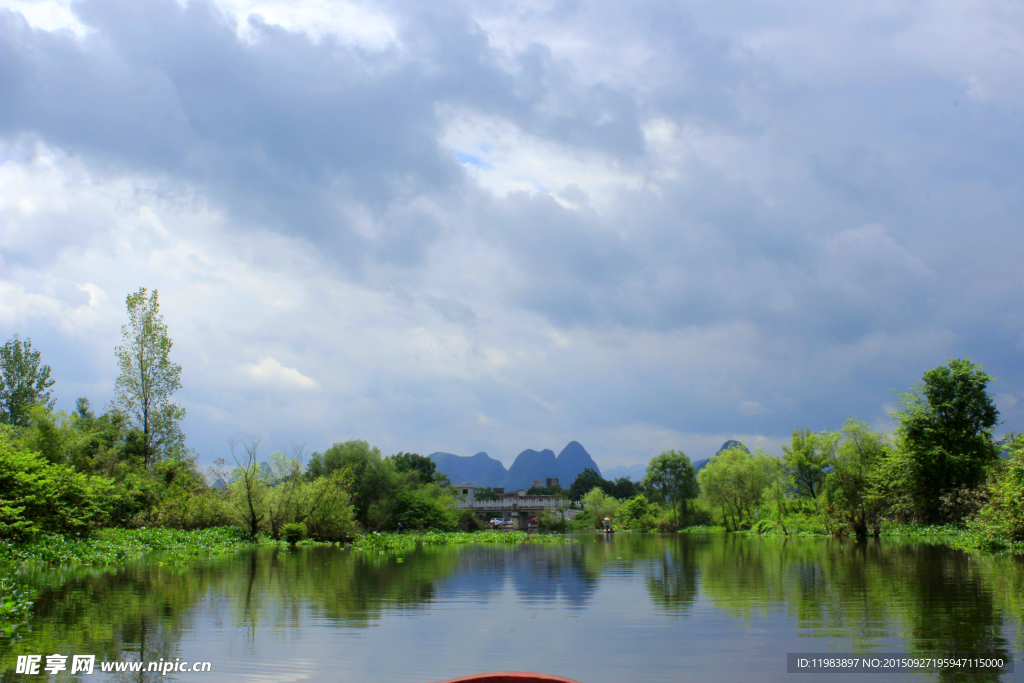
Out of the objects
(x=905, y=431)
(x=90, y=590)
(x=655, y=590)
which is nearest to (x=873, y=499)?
(x=905, y=431)

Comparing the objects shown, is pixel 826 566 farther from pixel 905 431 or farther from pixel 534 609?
pixel 905 431

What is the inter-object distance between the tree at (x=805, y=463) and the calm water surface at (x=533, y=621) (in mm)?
28043

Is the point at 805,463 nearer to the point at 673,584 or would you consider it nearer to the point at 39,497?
the point at 673,584

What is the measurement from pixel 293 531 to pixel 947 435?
110 ft

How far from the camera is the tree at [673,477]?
75.1 meters

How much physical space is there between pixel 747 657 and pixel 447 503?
204 ft

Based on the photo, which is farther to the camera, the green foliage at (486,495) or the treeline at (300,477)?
the green foliage at (486,495)

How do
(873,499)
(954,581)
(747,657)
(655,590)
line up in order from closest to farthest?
1. (747,657)
2. (954,581)
3. (655,590)
4. (873,499)

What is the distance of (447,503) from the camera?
67250 mm

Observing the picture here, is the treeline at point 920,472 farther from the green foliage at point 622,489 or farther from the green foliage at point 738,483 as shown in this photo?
the green foliage at point 622,489

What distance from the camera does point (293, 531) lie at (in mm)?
34688

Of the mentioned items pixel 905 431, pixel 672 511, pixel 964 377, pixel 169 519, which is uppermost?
pixel 964 377

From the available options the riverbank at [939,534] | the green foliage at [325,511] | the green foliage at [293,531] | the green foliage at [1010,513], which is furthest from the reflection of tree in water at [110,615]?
the riverbank at [939,534]

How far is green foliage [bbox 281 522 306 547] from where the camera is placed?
34594mm
